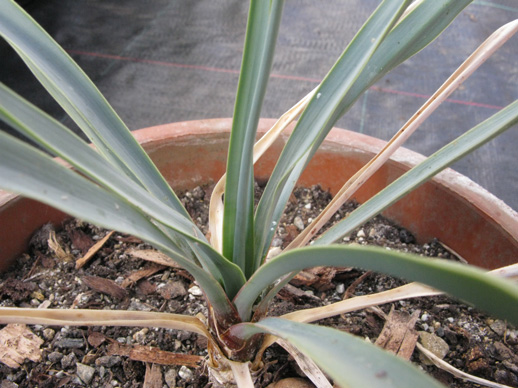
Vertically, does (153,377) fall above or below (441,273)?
below

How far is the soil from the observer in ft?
2.37

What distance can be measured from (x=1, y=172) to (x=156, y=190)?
29 cm

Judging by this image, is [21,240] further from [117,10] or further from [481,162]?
[117,10]

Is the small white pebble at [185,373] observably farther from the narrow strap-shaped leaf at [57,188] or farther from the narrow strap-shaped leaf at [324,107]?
the narrow strap-shaped leaf at [57,188]

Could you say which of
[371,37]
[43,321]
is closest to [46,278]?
[43,321]

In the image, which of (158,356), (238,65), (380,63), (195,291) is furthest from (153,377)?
(238,65)

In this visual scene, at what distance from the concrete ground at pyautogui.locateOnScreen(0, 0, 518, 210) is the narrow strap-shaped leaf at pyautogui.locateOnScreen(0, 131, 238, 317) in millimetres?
1310

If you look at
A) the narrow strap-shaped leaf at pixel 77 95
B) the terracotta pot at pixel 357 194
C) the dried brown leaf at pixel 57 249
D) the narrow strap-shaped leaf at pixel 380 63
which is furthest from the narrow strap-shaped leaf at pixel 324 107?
the dried brown leaf at pixel 57 249

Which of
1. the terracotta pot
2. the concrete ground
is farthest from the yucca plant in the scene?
the concrete ground

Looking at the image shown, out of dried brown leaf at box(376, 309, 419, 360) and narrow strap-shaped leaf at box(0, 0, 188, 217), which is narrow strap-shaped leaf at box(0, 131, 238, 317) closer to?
narrow strap-shaped leaf at box(0, 0, 188, 217)

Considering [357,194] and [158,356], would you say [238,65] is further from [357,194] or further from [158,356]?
[158,356]

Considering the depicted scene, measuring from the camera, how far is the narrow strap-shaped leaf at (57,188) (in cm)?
30

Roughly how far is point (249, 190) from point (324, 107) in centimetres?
13

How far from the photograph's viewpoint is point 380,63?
1.82 ft
